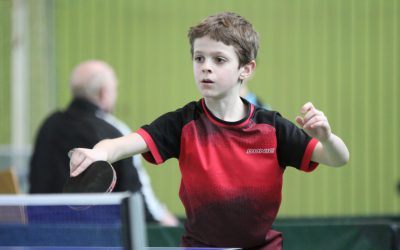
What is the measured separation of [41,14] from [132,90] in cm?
111

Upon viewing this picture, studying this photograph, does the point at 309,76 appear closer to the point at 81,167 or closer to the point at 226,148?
the point at 226,148

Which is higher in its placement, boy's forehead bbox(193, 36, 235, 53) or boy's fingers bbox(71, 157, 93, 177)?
boy's forehead bbox(193, 36, 235, 53)

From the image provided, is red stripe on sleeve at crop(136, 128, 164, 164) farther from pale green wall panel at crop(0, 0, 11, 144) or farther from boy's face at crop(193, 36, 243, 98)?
pale green wall panel at crop(0, 0, 11, 144)

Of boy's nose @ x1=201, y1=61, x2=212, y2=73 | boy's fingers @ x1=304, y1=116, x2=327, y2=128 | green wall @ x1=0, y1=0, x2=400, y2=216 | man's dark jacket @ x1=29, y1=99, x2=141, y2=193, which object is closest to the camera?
boy's fingers @ x1=304, y1=116, x2=327, y2=128

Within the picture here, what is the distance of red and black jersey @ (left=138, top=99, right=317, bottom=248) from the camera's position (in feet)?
7.70

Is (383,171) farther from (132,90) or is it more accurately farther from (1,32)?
(1,32)

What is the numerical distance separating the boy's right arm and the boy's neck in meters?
0.24

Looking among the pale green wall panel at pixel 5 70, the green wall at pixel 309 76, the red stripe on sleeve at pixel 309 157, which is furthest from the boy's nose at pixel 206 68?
the pale green wall panel at pixel 5 70

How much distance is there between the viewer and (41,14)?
24.6 feet

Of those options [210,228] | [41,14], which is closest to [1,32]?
[41,14]

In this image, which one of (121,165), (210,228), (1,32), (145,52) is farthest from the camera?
(145,52)

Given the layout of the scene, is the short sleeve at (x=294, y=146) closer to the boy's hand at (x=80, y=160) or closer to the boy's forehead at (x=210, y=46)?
the boy's forehead at (x=210, y=46)

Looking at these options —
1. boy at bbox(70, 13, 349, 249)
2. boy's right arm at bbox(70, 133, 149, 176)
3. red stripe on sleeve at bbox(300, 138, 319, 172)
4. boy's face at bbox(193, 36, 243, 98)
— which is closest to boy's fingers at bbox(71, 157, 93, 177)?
boy's right arm at bbox(70, 133, 149, 176)

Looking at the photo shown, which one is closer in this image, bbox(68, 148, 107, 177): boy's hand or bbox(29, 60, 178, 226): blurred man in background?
bbox(68, 148, 107, 177): boy's hand
